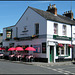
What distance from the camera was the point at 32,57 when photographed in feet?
79.2

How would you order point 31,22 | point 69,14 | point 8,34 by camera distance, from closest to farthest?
point 31,22 → point 8,34 → point 69,14

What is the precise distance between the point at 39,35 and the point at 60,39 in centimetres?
340

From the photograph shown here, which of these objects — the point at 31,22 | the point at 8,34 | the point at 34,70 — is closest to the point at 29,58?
the point at 31,22

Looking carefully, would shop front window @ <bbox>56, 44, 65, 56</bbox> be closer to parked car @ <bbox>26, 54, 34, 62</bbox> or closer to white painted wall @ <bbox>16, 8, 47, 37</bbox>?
white painted wall @ <bbox>16, 8, 47, 37</bbox>

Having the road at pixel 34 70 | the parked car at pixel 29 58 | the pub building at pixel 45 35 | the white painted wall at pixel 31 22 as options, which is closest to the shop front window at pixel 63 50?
the pub building at pixel 45 35

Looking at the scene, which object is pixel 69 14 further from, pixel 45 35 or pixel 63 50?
pixel 45 35

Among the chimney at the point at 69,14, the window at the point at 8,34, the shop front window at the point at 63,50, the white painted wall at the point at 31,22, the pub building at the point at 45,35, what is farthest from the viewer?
the chimney at the point at 69,14

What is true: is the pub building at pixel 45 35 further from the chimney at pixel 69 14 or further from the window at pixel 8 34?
the chimney at pixel 69 14

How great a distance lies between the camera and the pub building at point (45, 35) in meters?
23.7

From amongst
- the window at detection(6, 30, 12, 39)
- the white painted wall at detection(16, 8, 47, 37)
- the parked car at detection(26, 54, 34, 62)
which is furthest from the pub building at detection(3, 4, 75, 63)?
the window at detection(6, 30, 12, 39)

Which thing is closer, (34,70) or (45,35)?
(34,70)

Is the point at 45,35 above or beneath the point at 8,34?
beneath

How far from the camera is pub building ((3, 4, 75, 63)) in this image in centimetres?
2367

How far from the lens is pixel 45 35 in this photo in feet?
76.7
